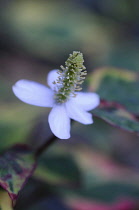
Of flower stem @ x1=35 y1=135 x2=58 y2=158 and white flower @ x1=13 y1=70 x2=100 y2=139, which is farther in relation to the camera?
flower stem @ x1=35 y1=135 x2=58 y2=158

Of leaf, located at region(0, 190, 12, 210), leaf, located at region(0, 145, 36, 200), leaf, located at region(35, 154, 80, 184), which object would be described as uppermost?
leaf, located at region(0, 145, 36, 200)

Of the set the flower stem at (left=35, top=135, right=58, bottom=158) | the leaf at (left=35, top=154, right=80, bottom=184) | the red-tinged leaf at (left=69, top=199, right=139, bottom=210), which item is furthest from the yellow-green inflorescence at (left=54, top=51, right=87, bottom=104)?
the red-tinged leaf at (left=69, top=199, right=139, bottom=210)

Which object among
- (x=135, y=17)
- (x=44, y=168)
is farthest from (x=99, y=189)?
(x=135, y=17)

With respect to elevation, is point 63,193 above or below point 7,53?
below

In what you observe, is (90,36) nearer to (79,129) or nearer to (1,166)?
(79,129)

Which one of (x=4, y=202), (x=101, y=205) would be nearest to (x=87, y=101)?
(x=4, y=202)

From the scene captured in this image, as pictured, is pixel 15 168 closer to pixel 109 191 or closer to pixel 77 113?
pixel 77 113

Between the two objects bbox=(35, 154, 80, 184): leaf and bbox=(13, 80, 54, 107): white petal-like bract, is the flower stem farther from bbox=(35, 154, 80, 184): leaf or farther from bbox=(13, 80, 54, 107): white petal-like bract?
bbox=(35, 154, 80, 184): leaf

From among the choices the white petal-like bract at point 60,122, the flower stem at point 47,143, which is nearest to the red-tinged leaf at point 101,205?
the flower stem at point 47,143
